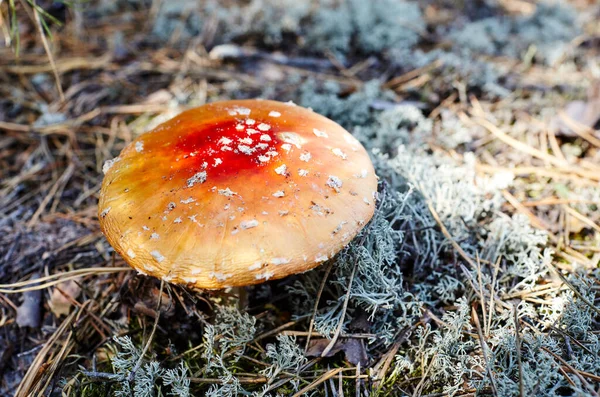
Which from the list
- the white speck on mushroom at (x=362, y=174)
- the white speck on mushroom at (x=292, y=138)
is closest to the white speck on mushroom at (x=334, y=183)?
the white speck on mushroom at (x=362, y=174)

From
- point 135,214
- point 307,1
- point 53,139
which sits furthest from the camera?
point 307,1

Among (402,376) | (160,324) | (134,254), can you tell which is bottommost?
(160,324)

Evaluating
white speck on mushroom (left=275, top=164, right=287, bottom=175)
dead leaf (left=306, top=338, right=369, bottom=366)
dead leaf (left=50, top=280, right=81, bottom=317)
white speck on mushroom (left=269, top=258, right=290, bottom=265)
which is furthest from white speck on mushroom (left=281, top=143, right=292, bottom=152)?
dead leaf (left=50, top=280, right=81, bottom=317)

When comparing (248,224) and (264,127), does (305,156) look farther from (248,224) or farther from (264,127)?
(248,224)

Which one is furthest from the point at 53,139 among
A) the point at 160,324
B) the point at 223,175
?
the point at 223,175

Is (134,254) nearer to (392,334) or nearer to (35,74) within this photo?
(392,334)

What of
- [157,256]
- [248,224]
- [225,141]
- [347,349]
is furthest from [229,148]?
[347,349]
